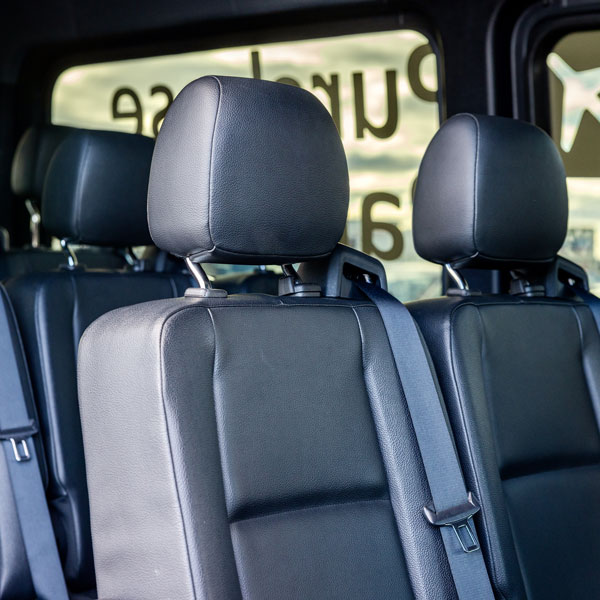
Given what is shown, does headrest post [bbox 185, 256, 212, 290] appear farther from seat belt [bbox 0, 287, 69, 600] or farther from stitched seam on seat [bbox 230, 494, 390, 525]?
seat belt [bbox 0, 287, 69, 600]

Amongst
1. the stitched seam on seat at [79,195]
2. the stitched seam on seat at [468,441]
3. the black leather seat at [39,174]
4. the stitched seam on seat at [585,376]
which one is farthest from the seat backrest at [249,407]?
the black leather seat at [39,174]

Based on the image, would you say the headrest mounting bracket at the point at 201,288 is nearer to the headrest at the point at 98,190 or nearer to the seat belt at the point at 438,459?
the seat belt at the point at 438,459

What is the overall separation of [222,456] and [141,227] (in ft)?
3.75

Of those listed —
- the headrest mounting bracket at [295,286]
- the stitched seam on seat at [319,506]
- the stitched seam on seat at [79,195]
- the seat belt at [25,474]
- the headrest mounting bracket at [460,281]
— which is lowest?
the seat belt at [25,474]

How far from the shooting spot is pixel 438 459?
1.39 m

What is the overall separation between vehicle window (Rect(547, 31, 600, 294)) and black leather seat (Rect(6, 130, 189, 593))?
1243mm

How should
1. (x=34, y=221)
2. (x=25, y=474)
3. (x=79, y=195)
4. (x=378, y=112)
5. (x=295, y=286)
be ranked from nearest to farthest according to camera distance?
(x=295, y=286), (x=25, y=474), (x=79, y=195), (x=378, y=112), (x=34, y=221)

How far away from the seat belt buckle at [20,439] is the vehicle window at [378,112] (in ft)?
5.12

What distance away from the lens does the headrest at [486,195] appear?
1674 millimetres

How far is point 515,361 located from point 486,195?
0.30 metres

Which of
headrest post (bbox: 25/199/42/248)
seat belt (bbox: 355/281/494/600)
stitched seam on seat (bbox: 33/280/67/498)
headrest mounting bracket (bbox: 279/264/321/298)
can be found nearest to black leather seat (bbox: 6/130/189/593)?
stitched seam on seat (bbox: 33/280/67/498)

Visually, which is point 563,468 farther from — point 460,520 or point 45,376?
point 45,376

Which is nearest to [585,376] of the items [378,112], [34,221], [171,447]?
[171,447]

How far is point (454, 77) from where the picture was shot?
9.21 feet
